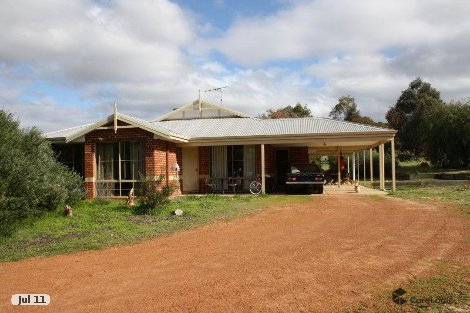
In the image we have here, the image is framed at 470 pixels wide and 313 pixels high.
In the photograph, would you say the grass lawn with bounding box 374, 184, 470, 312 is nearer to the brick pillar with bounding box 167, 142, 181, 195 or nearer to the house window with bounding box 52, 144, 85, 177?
the brick pillar with bounding box 167, 142, 181, 195

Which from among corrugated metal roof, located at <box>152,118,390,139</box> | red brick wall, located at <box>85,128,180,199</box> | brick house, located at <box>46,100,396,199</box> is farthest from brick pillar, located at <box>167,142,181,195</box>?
corrugated metal roof, located at <box>152,118,390,139</box>

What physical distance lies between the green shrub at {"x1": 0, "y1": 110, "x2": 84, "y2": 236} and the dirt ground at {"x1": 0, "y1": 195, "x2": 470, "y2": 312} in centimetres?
295

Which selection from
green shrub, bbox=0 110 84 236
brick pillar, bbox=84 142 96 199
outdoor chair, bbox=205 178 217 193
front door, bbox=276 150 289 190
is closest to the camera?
green shrub, bbox=0 110 84 236

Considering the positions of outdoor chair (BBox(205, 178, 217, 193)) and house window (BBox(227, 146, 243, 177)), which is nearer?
outdoor chair (BBox(205, 178, 217, 193))

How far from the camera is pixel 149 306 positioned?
5559 mm

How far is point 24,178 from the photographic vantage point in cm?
1131

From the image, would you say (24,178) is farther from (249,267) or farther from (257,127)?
(257,127)

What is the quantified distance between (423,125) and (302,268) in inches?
1454

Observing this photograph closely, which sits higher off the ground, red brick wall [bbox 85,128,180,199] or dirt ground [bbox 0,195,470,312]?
red brick wall [bbox 85,128,180,199]

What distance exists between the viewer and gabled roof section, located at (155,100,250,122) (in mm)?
25555

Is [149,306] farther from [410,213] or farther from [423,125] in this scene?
[423,125]

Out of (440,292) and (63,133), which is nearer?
(440,292)

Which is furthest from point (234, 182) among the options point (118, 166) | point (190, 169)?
point (118, 166)

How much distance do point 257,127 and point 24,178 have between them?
467 inches
